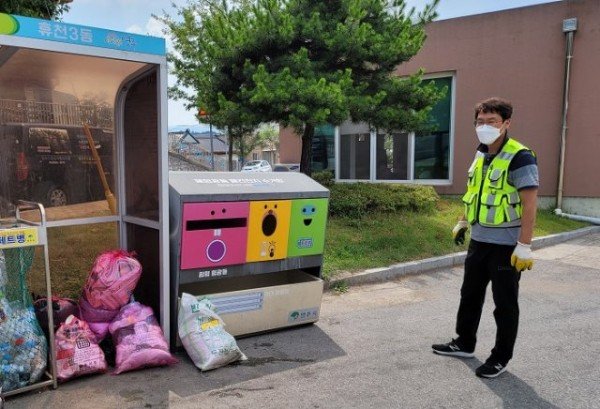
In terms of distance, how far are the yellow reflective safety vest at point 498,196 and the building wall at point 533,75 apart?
8560mm

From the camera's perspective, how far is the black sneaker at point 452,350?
3627 millimetres

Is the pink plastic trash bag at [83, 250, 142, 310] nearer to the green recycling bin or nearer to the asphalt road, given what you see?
the asphalt road

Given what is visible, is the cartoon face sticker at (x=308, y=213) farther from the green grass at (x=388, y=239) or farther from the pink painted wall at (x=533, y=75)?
the pink painted wall at (x=533, y=75)

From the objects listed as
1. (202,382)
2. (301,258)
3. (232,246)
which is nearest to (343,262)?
(301,258)

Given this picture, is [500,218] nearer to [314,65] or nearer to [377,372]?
[377,372]

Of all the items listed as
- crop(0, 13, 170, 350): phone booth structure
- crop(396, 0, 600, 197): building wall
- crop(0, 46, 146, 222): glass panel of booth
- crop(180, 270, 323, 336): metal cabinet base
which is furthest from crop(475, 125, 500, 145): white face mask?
crop(396, 0, 600, 197): building wall

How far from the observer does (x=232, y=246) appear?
372cm

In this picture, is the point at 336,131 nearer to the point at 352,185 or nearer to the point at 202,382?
the point at 352,185

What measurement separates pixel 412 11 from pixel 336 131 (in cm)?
577

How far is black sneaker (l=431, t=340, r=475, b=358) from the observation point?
3.63 meters

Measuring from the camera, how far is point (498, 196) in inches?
129

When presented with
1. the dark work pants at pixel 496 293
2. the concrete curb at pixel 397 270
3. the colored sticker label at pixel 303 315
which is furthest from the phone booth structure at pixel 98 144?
the concrete curb at pixel 397 270

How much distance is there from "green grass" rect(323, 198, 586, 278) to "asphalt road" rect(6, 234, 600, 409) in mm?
1324

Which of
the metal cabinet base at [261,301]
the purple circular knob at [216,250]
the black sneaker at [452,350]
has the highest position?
the purple circular knob at [216,250]
